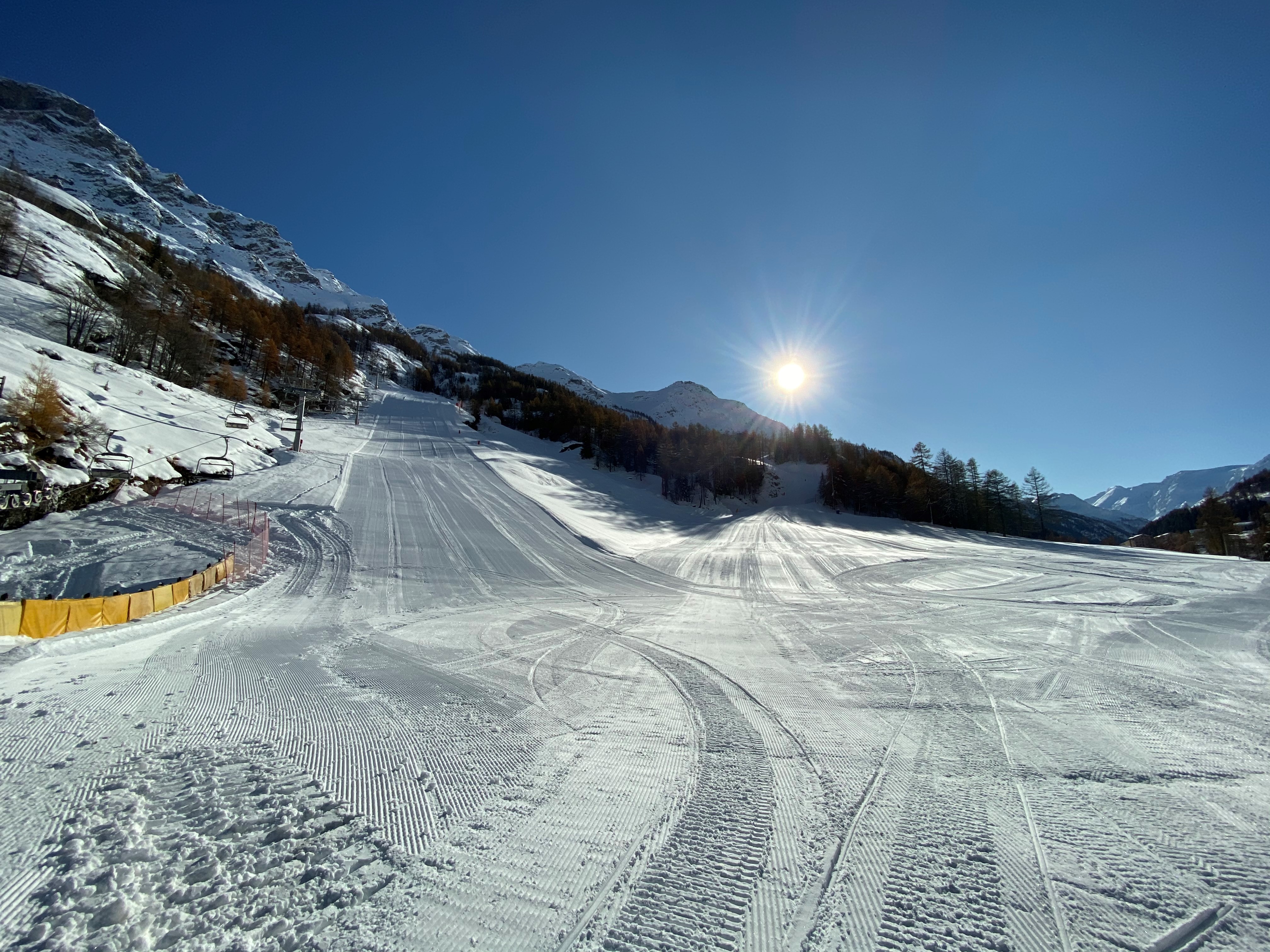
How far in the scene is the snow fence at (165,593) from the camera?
21.4 ft

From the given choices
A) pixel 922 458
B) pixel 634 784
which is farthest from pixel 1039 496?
pixel 634 784

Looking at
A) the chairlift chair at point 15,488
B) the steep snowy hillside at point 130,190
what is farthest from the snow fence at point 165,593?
the steep snowy hillside at point 130,190

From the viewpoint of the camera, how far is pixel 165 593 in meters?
9.29

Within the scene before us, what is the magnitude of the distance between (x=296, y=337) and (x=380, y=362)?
44.7 metres

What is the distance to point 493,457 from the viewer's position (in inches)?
1740

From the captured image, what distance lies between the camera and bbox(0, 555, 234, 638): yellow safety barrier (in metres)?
6.32

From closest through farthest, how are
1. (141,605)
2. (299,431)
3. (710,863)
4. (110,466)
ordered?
(710,863)
(141,605)
(110,466)
(299,431)

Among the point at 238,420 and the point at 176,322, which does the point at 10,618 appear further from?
the point at 176,322

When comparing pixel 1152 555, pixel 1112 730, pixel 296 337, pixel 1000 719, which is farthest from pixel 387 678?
pixel 296 337

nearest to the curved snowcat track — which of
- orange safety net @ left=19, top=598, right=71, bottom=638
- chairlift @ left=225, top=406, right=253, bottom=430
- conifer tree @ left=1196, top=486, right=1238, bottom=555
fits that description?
orange safety net @ left=19, top=598, right=71, bottom=638

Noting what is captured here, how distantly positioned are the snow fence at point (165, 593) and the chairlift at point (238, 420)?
1117cm

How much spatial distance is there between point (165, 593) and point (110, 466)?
12433 mm

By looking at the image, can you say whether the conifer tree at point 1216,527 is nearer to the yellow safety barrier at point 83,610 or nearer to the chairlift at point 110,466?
the yellow safety barrier at point 83,610

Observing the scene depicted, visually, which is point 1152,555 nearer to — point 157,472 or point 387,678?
point 387,678
